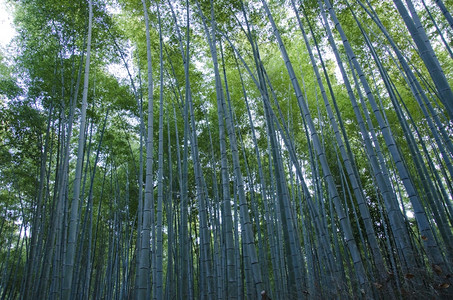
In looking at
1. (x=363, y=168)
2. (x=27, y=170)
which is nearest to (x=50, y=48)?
(x=27, y=170)

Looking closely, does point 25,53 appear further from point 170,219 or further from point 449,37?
point 449,37

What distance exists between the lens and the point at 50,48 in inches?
195

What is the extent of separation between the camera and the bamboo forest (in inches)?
90.0

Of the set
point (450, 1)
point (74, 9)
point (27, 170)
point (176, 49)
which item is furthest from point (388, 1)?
point (27, 170)

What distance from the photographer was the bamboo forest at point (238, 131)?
7.50 ft

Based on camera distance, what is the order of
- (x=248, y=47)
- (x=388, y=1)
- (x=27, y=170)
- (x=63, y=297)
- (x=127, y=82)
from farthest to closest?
(x=27, y=170)
(x=127, y=82)
(x=248, y=47)
(x=388, y=1)
(x=63, y=297)

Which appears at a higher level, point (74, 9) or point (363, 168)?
point (74, 9)

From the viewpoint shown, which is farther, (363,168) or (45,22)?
(363,168)

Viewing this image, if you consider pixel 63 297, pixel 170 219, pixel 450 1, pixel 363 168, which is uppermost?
pixel 450 1

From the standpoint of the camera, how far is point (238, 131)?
591 centimetres

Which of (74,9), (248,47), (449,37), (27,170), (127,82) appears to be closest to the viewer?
(74,9)

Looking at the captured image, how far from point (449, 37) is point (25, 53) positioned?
303 inches

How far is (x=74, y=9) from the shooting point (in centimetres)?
442

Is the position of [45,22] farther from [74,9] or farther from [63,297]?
[63,297]
